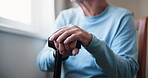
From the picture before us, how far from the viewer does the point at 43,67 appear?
0.96 meters

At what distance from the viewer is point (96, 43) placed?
0.67 m

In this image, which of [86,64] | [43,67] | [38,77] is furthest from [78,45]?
[38,77]

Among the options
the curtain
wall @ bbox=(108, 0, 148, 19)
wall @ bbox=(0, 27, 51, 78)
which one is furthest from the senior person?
wall @ bbox=(108, 0, 148, 19)

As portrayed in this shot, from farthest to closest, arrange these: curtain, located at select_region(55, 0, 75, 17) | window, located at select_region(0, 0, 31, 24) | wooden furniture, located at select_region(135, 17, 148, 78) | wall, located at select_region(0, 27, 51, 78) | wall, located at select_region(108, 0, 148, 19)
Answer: wall, located at select_region(108, 0, 148, 19)
curtain, located at select_region(55, 0, 75, 17)
wooden furniture, located at select_region(135, 17, 148, 78)
window, located at select_region(0, 0, 31, 24)
wall, located at select_region(0, 27, 51, 78)

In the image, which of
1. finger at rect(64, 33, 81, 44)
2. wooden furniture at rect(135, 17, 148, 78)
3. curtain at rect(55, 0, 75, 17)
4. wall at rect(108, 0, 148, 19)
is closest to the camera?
finger at rect(64, 33, 81, 44)

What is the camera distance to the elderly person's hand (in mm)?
634

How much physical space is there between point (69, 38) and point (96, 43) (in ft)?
0.34

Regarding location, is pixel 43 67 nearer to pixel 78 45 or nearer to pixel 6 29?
pixel 6 29

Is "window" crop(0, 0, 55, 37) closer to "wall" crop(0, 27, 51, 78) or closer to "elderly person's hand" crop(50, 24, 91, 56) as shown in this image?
"wall" crop(0, 27, 51, 78)

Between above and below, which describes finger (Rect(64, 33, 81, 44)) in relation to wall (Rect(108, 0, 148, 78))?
below

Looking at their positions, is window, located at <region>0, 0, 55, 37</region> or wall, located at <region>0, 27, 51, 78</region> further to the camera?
window, located at <region>0, 0, 55, 37</region>

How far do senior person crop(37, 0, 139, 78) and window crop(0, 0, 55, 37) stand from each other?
180 millimetres

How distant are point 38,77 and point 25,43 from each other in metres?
0.23

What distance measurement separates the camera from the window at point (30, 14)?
1.02 meters
